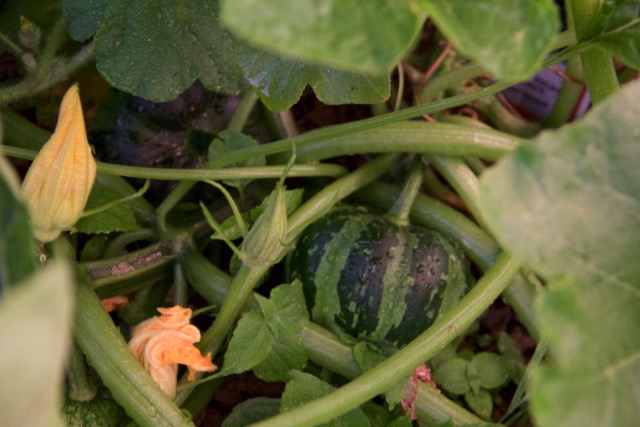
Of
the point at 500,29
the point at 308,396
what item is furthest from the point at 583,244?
the point at 308,396

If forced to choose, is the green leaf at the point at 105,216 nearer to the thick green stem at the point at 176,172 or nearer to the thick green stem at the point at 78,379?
the thick green stem at the point at 176,172

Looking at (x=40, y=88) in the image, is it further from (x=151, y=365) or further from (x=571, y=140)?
(x=571, y=140)

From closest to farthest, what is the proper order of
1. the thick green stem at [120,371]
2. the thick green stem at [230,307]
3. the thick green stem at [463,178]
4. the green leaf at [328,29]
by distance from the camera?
the green leaf at [328,29]
the thick green stem at [120,371]
the thick green stem at [230,307]
the thick green stem at [463,178]

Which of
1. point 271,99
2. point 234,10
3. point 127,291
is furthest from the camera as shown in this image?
point 127,291

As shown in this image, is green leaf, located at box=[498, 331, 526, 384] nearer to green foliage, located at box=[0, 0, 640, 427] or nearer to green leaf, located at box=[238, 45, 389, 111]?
green foliage, located at box=[0, 0, 640, 427]

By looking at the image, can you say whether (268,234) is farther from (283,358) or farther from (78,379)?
(78,379)

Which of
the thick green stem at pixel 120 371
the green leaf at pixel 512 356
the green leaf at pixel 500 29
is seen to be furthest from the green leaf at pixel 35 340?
the green leaf at pixel 512 356

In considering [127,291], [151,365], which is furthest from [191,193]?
[151,365]
